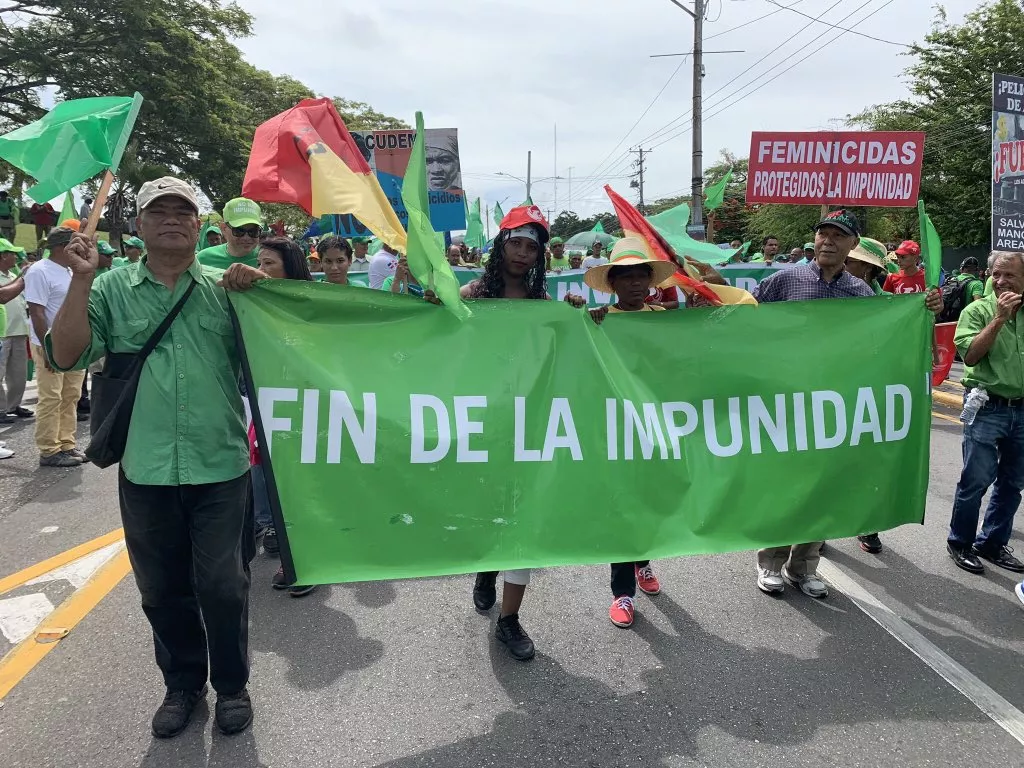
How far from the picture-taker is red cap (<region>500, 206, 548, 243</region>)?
316 centimetres

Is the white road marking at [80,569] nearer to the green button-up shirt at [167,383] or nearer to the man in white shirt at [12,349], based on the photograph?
the green button-up shirt at [167,383]

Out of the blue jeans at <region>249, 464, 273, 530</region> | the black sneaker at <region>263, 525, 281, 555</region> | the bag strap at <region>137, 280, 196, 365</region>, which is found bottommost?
the black sneaker at <region>263, 525, 281, 555</region>

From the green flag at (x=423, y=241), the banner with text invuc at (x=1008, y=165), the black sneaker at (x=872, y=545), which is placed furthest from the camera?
the black sneaker at (x=872, y=545)

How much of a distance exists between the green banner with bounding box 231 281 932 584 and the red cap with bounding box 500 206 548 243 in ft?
1.90

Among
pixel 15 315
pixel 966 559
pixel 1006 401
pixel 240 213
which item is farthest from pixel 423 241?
pixel 15 315

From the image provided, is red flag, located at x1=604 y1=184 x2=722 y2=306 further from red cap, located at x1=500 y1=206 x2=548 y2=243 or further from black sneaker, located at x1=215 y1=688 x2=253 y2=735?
black sneaker, located at x1=215 y1=688 x2=253 y2=735

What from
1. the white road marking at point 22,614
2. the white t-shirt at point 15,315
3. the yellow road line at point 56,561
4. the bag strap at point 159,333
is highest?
the bag strap at point 159,333

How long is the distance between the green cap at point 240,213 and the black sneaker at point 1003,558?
4.86 m

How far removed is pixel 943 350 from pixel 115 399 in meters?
4.11

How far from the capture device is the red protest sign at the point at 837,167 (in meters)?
6.66

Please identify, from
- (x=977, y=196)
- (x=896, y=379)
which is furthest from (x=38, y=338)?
(x=977, y=196)

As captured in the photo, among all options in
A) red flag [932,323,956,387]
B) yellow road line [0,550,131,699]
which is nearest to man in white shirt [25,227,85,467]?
yellow road line [0,550,131,699]

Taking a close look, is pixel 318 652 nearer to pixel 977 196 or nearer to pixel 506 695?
pixel 506 695

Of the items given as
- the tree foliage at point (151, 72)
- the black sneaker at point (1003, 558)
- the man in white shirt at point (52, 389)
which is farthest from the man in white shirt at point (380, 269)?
the tree foliage at point (151, 72)
